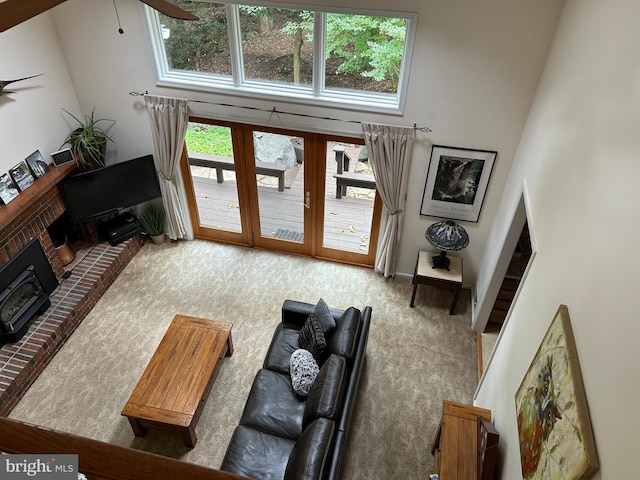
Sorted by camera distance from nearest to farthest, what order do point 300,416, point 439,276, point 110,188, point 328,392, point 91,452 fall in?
point 91,452 → point 328,392 → point 300,416 → point 439,276 → point 110,188

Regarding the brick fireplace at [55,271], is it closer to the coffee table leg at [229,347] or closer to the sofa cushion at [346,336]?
the coffee table leg at [229,347]

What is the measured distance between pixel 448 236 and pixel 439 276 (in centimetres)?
50

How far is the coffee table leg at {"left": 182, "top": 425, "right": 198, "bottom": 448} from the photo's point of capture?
159 inches

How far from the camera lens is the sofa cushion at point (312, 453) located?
3.22 m

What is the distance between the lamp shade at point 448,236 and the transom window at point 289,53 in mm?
1404

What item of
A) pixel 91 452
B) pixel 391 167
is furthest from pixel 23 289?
pixel 91 452

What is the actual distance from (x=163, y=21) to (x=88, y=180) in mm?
1963

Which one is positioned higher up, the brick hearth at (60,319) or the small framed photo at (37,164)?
the small framed photo at (37,164)

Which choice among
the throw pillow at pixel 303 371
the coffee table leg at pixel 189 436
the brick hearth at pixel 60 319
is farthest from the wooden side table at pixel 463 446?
the brick hearth at pixel 60 319

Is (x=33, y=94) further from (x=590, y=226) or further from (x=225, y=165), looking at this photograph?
(x=590, y=226)

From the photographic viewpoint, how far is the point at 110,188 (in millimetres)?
5566

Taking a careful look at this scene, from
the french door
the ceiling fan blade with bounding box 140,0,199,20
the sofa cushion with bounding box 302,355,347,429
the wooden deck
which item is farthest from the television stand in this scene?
the ceiling fan blade with bounding box 140,0,199,20

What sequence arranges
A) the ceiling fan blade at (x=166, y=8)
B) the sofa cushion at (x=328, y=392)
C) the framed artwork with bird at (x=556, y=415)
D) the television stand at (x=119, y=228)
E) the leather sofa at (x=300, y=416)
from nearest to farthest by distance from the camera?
the framed artwork with bird at (x=556, y=415) → the ceiling fan blade at (x=166, y=8) → the leather sofa at (x=300, y=416) → the sofa cushion at (x=328, y=392) → the television stand at (x=119, y=228)

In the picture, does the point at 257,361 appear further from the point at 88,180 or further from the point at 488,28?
the point at 488,28
